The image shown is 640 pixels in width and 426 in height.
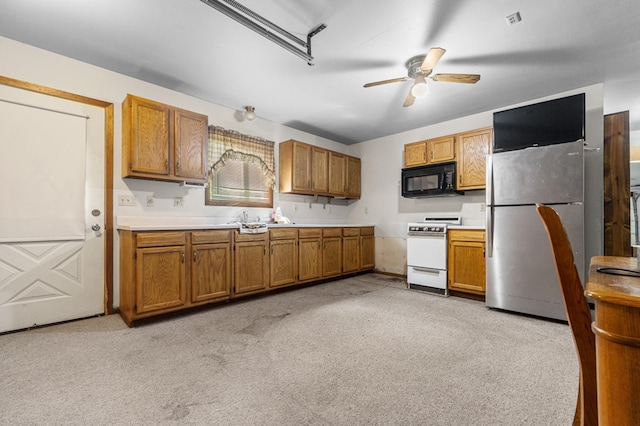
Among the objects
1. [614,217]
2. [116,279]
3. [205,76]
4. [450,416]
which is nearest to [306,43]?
[205,76]

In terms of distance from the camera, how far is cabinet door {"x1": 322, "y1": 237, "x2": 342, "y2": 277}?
440cm

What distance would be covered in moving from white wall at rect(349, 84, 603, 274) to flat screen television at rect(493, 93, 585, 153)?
18.8 inches

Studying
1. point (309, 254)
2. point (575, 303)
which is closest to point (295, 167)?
point (309, 254)

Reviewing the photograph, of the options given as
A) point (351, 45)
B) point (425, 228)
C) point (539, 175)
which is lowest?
point (425, 228)

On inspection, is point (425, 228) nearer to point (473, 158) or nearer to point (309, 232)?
point (473, 158)

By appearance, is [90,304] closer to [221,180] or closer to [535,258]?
[221,180]

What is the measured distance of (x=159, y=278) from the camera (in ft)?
9.04

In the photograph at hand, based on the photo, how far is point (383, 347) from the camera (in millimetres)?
2221

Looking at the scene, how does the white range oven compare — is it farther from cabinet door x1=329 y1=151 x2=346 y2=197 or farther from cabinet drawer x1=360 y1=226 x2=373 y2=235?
cabinet door x1=329 y1=151 x2=346 y2=197

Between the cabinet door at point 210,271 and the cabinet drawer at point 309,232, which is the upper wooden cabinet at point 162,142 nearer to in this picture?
the cabinet door at point 210,271

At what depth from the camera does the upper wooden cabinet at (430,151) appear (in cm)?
416

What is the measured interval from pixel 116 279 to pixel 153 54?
7.52 feet

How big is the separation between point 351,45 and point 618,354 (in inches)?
106

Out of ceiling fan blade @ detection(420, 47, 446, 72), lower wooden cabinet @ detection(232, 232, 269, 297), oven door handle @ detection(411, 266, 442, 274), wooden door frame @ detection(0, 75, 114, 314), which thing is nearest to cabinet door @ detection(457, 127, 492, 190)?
oven door handle @ detection(411, 266, 442, 274)
